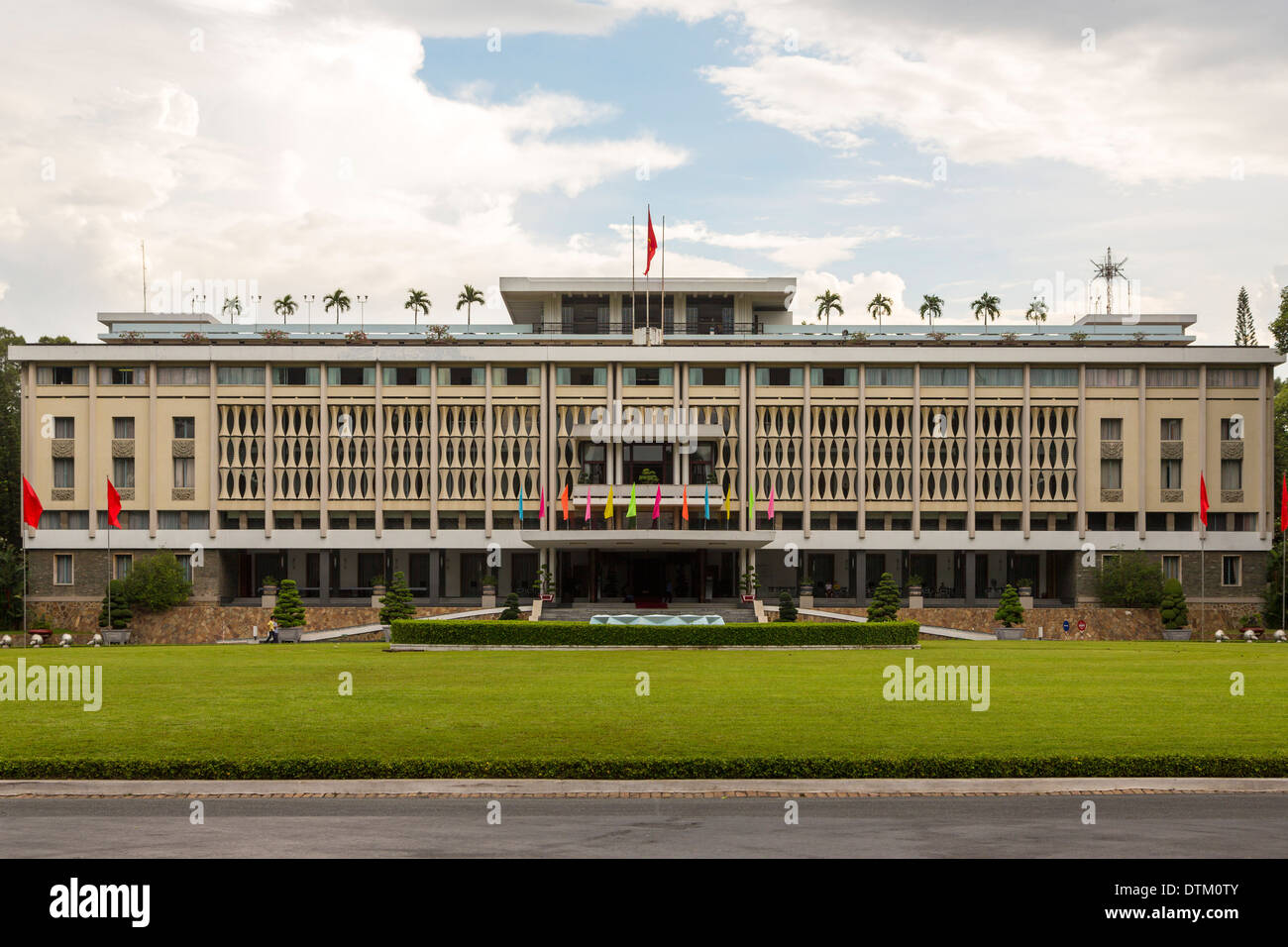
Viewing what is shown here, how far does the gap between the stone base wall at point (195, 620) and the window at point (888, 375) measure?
33278 millimetres

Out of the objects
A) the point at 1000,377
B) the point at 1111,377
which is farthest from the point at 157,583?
the point at 1111,377

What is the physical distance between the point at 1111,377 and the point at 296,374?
57.7 metres

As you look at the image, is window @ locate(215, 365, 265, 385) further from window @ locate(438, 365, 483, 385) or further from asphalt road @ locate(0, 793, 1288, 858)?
asphalt road @ locate(0, 793, 1288, 858)

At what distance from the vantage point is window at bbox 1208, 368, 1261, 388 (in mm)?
81938

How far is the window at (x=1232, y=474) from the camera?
82.0 meters

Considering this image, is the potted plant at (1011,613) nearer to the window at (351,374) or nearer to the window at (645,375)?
the window at (645,375)

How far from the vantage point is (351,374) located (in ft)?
276

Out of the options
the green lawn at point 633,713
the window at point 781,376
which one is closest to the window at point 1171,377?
the window at point 781,376

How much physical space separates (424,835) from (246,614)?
6655cm

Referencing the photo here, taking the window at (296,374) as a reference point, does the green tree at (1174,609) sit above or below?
below

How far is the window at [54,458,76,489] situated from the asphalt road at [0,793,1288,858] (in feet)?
233

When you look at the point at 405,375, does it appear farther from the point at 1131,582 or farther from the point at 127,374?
the point at 1131,582
